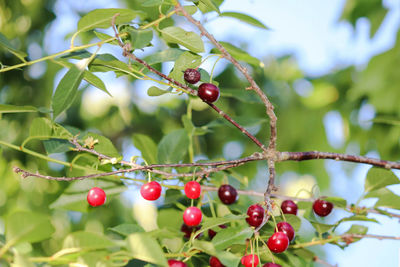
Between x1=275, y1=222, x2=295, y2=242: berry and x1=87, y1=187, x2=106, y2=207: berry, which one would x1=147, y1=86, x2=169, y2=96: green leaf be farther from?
x1=275, y1=222, x2=295, y2=242: berry

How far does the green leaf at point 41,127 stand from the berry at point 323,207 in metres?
0.74

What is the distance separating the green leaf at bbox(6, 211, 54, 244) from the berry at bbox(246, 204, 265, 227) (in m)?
0.46

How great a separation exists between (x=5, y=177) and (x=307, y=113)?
1932 millimetres

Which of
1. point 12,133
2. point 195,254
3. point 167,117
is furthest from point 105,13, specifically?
point 167,117

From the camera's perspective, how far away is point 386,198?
1.14 m

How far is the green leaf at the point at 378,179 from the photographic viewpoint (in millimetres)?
1096

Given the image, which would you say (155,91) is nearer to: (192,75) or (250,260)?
(192,75)

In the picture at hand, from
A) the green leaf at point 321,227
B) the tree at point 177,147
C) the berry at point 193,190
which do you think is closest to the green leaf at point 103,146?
the tree at point 177,147

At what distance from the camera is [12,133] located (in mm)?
2355

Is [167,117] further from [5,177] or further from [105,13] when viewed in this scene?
[105,13]

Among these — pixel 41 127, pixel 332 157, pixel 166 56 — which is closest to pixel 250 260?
pixel 332 157

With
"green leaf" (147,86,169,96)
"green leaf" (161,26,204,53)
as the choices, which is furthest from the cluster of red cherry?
"green leaf" (161,26,204,53)

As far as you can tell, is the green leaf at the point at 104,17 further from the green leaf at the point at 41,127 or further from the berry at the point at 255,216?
the berry at the point at 255,216

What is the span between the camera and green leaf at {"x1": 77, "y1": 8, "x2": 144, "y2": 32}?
2.88 ft
